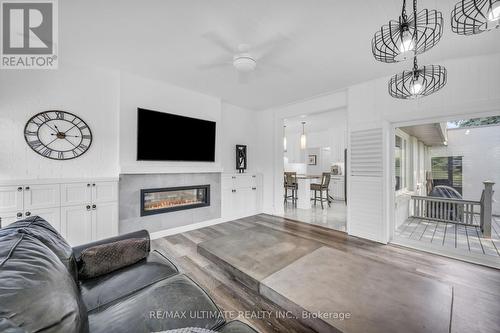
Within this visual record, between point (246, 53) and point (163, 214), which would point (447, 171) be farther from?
point (163, 214)

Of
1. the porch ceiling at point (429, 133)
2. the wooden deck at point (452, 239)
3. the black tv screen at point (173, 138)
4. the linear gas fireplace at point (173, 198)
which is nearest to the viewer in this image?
the wooden deck at point (452, 239)


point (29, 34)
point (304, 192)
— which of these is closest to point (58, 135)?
A: point (29, 34)

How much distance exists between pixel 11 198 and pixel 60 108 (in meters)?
1.23

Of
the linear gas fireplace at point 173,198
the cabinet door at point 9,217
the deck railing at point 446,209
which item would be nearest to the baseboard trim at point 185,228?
the linear gas fireplace at point 173,198

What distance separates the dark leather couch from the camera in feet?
2.16

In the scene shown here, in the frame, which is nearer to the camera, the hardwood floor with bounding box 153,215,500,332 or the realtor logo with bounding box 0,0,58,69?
the hardwood floor with bounding box 153,215,500,332

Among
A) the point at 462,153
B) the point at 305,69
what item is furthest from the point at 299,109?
the point at 462,153

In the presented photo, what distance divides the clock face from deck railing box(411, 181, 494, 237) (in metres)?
5.22

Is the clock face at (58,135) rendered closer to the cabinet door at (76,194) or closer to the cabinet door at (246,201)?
the cabinet door at (76,194)

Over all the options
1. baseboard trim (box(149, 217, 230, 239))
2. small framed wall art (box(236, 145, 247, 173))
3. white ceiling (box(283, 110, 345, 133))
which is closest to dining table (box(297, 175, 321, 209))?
white ceiling (box(283, 110, 345, 133))

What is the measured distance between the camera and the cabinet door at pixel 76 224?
2598 mm

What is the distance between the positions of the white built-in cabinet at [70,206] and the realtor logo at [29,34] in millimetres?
1521

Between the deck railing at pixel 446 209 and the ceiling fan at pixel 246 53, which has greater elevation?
the ceiling fan at pixel 246 53

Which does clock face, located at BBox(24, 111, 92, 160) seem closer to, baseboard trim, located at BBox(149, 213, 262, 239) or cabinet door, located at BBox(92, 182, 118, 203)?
cabinet door, located at BBox(92, 182, 118, 203)
